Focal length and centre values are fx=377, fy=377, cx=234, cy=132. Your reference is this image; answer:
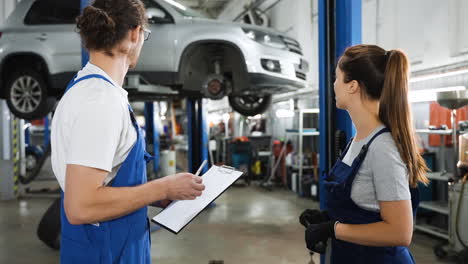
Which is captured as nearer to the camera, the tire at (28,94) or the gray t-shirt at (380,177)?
the gray t-shirt at (380,177)

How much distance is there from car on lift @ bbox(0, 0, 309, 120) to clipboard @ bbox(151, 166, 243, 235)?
340 centimetres

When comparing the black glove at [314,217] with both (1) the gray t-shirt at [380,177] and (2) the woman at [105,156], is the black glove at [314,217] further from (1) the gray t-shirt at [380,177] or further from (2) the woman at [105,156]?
(2) the woman at [105,156]

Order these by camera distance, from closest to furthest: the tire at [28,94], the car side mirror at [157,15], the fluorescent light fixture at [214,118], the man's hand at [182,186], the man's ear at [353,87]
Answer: the man's hand at [182,186]
the man's ear at [353,87]
the car side mirror at [157,15]
the tire at [28,94]
the fluorescent light fixture at [214,118]

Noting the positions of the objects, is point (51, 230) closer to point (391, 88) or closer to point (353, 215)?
point (353, 215)

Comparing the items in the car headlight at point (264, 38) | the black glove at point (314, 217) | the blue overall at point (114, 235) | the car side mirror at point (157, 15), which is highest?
the car side mirror at point (157, 15)

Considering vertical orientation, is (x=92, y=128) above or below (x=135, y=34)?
below

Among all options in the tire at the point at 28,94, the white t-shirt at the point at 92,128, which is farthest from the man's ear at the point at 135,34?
the tire at the point at 28,94

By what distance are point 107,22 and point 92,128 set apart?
0.99ft

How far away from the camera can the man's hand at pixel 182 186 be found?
1.10 metres

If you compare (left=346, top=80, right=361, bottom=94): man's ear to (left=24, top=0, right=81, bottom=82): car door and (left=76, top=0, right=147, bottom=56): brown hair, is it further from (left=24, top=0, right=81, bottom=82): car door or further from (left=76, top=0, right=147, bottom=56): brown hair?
(left=24, top=0, right=81, bottom=82): car door

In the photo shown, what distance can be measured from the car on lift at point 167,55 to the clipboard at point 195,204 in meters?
3.40

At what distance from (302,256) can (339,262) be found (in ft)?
10.0

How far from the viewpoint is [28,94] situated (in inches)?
209

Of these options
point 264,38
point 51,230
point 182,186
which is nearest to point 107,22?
point 182,186
